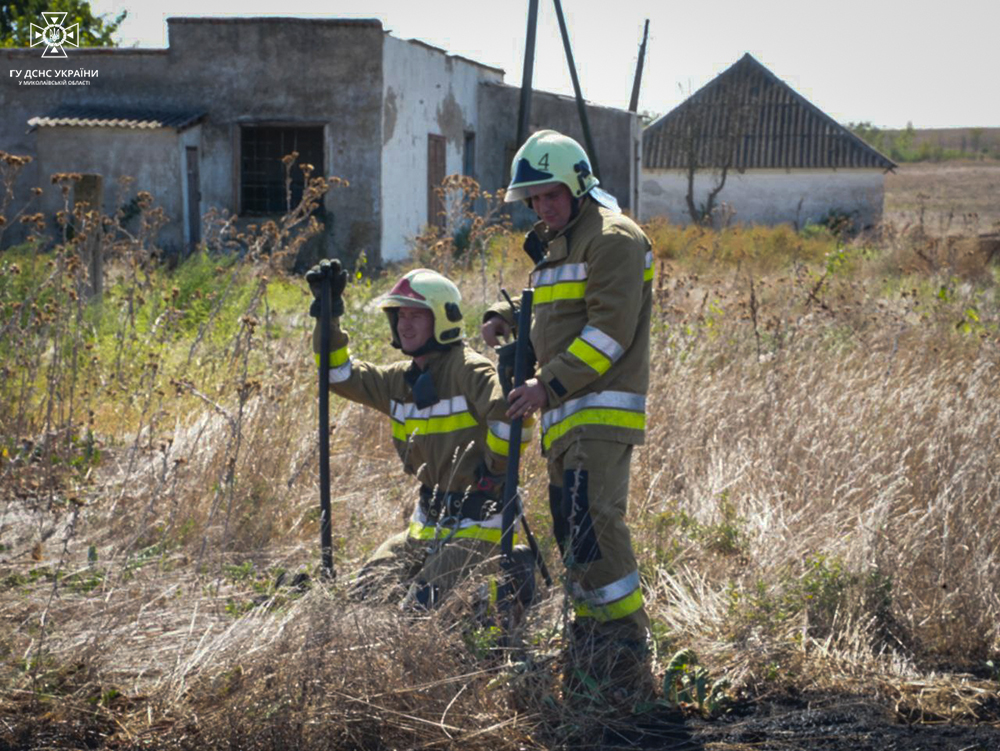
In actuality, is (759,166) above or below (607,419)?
above

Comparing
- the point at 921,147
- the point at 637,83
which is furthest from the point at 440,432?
the point at 921,147

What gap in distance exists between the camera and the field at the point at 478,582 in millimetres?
3580

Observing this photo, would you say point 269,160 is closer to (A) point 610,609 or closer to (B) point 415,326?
(B) point 415,326

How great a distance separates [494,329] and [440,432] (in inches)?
18.7

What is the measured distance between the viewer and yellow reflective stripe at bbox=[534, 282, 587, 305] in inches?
167

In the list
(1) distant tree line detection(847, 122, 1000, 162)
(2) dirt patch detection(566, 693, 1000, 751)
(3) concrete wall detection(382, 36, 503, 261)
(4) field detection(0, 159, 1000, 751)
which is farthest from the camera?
(1) distant tree line detection(847, 122, 1000, 162)

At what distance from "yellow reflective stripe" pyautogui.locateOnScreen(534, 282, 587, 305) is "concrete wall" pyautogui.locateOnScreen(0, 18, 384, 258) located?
14.3m

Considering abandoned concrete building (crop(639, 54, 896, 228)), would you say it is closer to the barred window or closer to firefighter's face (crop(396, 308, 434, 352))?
the barred window

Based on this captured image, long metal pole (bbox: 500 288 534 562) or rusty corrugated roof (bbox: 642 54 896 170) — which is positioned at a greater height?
rusty corrugated roof (bbox: 642 54 896 170)

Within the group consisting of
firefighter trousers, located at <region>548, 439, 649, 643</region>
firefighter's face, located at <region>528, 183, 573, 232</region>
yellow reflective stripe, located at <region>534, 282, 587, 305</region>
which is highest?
firefighter's face, located at <region>528, 183, 573, 232</region>

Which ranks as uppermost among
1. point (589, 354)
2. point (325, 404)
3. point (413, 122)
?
point (413, 122)

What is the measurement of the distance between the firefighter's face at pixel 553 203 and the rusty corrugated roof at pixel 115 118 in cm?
1455

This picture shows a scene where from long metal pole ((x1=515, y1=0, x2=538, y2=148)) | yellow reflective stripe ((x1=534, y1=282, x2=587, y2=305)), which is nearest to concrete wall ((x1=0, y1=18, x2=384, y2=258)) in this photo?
long metal pole ((x1=515, y1=0, x2=538, y2=148))

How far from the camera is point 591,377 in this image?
4.09 metres
